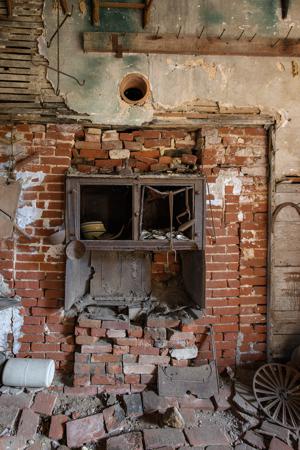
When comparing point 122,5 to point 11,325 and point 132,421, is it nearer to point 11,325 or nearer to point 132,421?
point 11,325

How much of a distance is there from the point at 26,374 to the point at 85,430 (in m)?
0.66

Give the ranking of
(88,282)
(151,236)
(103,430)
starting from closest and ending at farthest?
1. (103,430)
2. (151,236)
3. (88,282)

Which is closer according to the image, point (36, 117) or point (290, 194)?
point (36, 117)

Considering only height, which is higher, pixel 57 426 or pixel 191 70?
pixel 191 70

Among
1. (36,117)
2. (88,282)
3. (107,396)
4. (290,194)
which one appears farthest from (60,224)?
(290,194)

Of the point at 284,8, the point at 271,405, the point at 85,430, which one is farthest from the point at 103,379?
the point at 284,8

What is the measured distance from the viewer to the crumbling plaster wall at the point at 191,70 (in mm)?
2793

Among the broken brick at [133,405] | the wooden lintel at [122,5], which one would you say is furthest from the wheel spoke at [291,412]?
the wooden lintel at [122,5]

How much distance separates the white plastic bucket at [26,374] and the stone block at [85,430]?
0.42 meters

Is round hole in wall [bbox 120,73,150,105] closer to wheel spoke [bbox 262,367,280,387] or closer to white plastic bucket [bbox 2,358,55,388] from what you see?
white plastic bucket [bbox 2,358,55,388]

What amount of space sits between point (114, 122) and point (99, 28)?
821 millimetres

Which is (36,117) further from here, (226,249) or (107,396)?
(107,396)

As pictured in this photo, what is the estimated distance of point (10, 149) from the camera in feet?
9.09

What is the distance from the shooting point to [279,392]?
2631 millimetres
